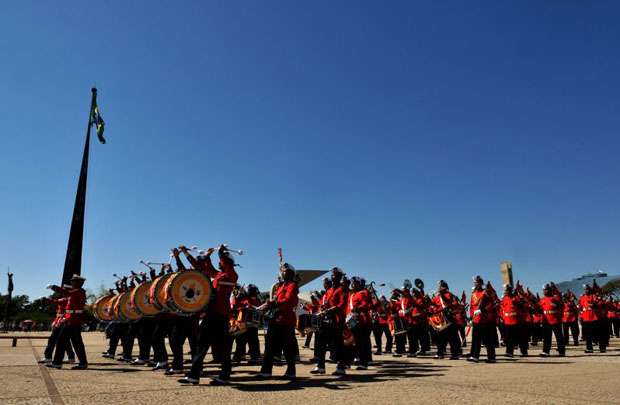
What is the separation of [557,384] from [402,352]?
8012 millimetres

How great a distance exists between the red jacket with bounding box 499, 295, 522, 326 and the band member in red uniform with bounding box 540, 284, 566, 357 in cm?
108

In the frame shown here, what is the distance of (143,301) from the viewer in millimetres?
11875

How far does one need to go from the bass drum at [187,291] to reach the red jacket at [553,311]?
10.7m

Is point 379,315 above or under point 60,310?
under

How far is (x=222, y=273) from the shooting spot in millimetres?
8172

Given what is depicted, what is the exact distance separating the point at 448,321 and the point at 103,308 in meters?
10.6

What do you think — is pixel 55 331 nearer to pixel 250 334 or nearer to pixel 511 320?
pixel 250 334

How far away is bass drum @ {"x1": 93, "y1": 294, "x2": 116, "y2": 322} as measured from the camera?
1543 cm

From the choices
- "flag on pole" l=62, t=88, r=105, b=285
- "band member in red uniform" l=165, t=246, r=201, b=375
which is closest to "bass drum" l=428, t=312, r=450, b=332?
"band member in red uniform" l=165, t=246, r=201, b=375

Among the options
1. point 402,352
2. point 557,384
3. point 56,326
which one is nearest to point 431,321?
point 402,352

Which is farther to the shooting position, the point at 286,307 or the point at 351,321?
the point at 351,321

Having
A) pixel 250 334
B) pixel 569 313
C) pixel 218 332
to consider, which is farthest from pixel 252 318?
pixel 569 313

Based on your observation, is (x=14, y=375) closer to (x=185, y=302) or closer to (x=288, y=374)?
(x=185, y=302)

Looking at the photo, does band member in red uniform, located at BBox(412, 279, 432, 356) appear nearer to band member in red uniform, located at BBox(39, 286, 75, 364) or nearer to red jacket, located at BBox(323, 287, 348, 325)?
red jacket, located at BBox(323, 287, 348, 325)
